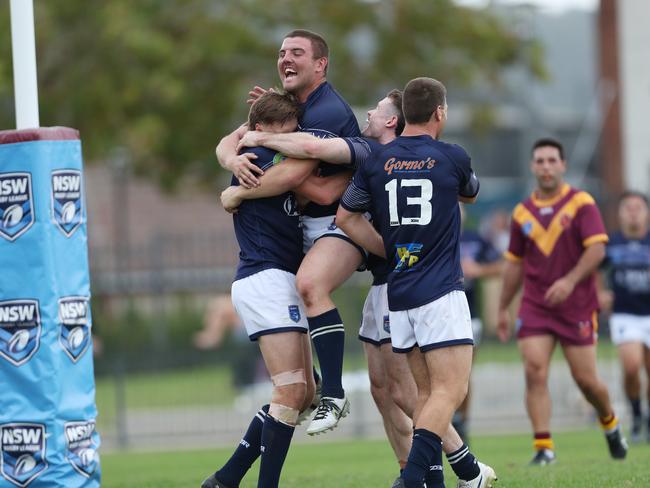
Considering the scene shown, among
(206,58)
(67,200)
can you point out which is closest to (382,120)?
(67,200)

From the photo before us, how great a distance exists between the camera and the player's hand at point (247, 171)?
8.15m

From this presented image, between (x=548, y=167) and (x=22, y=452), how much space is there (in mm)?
5553

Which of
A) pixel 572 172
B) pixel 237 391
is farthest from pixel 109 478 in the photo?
pixel 572 172

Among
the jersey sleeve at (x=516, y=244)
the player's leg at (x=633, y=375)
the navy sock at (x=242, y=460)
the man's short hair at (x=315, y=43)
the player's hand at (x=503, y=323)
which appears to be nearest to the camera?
the man's short hair at (x=315, y=43)

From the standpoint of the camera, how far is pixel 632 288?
1418 cm

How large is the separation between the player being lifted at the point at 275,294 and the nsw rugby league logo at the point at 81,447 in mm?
994

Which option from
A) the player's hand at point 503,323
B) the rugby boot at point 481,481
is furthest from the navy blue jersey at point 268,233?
the player's hand at point 503,323

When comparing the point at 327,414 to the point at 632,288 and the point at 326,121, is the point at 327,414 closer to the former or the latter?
the point at 326,121

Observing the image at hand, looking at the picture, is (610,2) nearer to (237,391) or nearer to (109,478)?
(237,391)

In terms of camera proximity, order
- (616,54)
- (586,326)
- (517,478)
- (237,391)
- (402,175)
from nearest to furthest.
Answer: (402,175)
(517,478)
(586,326)
(237,391)
(616,54)

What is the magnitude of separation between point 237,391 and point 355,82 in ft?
27.5

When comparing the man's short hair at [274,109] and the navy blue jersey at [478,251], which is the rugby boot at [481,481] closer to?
the man's short hair at [274,109]

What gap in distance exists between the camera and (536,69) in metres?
26.2

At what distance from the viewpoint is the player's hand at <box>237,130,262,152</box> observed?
8.30 m
